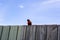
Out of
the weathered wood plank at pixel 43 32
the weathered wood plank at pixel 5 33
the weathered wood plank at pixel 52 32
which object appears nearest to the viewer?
the weathered wood plank at pixel 52 32

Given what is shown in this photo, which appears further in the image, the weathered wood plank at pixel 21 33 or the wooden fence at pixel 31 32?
the weathered wood plank at pixel 21 33

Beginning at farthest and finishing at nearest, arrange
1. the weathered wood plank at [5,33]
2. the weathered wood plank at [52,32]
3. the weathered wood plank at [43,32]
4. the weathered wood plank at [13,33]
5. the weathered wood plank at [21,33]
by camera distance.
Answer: the weathered wood plank at [5,33], the weathered wood plank at [13,33], the weathered wood plank at [21,33], the weathered wood plank at [43,32], the weathered wood plank at [52,32]

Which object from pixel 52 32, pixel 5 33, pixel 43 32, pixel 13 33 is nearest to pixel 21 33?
pixel 13 33

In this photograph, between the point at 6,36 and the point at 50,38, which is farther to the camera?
the point at 6,36

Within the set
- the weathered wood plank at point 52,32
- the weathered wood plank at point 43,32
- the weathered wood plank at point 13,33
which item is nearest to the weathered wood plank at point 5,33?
→ the weathered wood plank at point 13,33

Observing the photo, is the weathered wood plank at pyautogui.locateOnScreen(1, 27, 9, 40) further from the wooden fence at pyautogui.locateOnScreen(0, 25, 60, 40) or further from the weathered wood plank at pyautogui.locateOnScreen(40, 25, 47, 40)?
the weathered wood plank at pyautogui.locateOnScreen(40, 25, 47, 40)

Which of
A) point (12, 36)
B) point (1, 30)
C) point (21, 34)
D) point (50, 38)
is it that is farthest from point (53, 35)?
point (1, 30)

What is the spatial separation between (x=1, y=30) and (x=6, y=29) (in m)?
0.17

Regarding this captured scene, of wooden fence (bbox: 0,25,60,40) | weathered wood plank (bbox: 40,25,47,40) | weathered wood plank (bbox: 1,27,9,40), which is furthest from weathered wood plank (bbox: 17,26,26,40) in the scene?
weathered wood plank (bbox: 40,25,47,40)

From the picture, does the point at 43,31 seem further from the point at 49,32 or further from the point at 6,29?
the point at 6,29

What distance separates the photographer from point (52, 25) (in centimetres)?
382

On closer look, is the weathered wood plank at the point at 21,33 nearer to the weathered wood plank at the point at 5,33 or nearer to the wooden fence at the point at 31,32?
the wooden fence at the point at 31,32

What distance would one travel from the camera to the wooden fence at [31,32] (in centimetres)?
377

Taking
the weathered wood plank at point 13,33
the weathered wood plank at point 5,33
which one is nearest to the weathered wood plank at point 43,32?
the weathered wood plank at point 13,33
